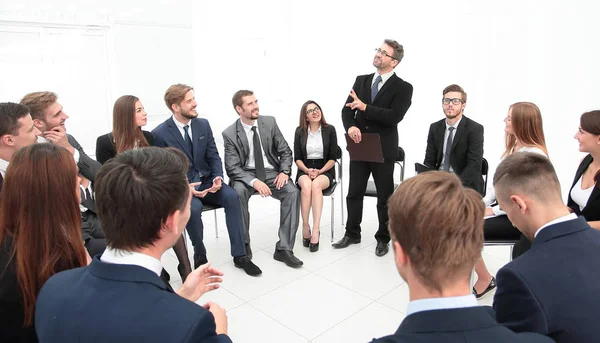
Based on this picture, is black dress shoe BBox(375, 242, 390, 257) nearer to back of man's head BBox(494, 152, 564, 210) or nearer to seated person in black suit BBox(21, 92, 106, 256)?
back of man's head BBox(494, 152, 564, 210)

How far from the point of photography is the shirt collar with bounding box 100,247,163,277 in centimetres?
105

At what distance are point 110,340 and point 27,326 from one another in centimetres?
61

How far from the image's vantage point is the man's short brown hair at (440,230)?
938mm

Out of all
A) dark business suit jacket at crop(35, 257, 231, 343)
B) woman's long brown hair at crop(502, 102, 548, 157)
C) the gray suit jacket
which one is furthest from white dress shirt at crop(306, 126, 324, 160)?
dark business suit jacket at crop(35, 257, 231, 343)

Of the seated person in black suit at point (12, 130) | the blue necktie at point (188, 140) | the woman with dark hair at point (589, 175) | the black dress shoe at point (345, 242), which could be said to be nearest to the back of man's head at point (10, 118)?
the seated person in black suit at point (12, 130)

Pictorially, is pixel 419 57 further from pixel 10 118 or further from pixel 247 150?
pixel 10 118

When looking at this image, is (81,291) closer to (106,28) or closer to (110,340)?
(110,340)

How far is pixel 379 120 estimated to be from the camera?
3373 millimetres

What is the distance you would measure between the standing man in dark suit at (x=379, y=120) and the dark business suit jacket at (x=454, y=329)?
8.48 feet

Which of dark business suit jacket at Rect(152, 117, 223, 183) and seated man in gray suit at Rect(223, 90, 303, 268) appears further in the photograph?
seated man in gray suit at Rect(223, 90, 303, 268)

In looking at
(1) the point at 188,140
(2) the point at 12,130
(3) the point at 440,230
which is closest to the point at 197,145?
(1) the point at 188,140

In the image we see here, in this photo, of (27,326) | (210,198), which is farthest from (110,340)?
(210,198)

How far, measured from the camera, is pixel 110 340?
2.99 ft

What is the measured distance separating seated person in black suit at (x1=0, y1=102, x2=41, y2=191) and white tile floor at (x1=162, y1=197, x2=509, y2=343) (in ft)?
4.67
